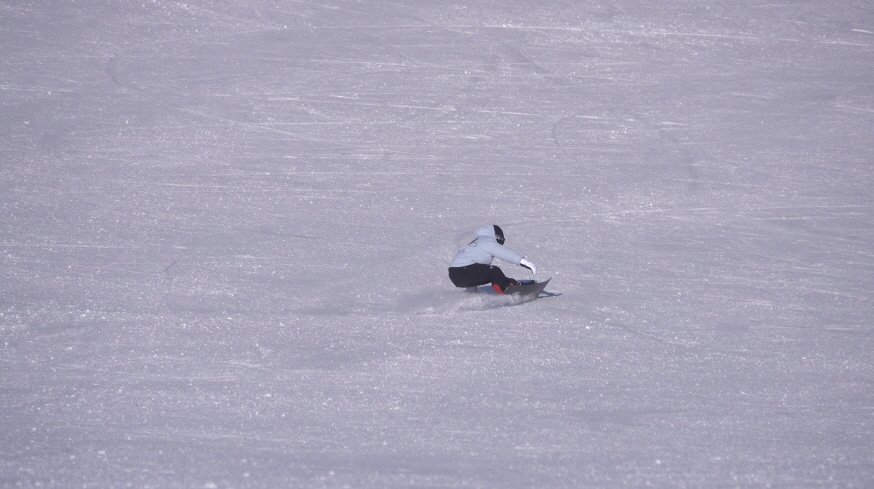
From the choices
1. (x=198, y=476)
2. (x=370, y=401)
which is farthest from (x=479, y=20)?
(x=198, y=476)

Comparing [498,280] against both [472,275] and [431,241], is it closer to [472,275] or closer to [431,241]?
[472,275]

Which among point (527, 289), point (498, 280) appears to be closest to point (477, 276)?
point (498, 280)

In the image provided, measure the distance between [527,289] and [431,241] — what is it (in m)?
1.22

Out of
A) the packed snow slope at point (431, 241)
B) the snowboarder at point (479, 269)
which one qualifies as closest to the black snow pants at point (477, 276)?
the snowboarder at point (479, 269)

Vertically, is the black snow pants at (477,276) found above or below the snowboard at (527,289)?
above

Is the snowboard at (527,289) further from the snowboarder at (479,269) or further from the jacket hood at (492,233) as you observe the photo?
the jacket hood at (492,233)

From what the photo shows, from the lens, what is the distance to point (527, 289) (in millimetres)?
6273

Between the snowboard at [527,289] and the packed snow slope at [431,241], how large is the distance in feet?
0.37

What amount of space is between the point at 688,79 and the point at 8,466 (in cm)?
759

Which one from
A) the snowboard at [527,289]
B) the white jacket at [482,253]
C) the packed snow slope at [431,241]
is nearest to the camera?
the packed snow slope at [431,241]

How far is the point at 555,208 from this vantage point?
7793mm

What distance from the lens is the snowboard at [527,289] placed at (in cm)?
624

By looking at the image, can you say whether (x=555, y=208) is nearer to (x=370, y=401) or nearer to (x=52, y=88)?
(x=370, y=401)

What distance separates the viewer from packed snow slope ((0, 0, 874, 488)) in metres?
4.83
